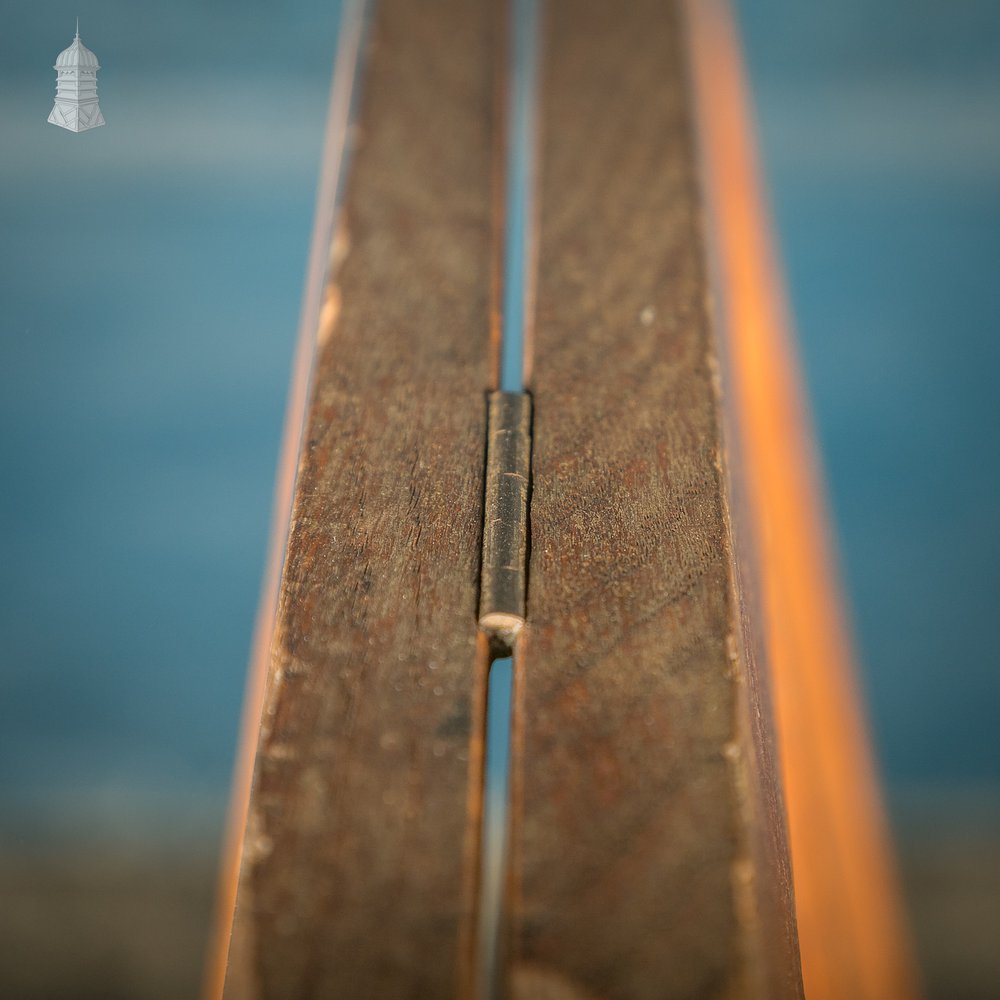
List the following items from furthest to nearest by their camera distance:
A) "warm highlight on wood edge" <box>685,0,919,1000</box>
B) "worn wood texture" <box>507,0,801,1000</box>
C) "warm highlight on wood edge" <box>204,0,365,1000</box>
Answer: "warm highlight on wood edge" <box>685,0,919,1000</box>
"warm highlight on wood edge" <box>204,0,365,1000</box>
"worn wood texture" <box>507,0,801,1000</box>

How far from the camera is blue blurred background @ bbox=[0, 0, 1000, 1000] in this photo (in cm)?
145

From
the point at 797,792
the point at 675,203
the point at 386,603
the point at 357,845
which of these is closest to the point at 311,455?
the point at 386,603

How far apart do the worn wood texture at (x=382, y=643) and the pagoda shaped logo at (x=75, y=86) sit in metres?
0.35

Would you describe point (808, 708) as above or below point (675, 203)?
below

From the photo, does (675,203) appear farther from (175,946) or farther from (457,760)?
(175,946)

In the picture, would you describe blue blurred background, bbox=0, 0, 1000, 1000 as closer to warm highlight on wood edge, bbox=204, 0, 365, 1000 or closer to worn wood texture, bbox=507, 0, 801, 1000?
warm highlight on wood edge, bbox=204, 0, 365, 1000

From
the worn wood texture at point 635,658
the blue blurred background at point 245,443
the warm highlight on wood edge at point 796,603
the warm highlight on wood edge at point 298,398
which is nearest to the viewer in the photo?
the worn wood texture at point 635,658

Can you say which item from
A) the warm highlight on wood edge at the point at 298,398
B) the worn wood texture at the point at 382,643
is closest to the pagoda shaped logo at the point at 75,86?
the warm highlight on wood edge at the point at 298,398

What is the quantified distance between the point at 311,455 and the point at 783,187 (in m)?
1.77

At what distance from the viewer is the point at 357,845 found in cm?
42

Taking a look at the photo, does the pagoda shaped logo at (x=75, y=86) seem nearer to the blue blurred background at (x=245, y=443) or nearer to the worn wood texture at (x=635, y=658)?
the blue blurred background at (x=245, y=443)

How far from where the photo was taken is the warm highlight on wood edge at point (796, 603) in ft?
2.72

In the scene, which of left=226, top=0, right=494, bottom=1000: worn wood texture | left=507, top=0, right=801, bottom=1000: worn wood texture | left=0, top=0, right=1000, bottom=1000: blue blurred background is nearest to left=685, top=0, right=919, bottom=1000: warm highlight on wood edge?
left=507, top=0, right=801, bottom=1000: worn wood texture

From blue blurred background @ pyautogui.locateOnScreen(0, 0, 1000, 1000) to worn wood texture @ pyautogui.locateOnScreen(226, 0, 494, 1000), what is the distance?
719 mm
